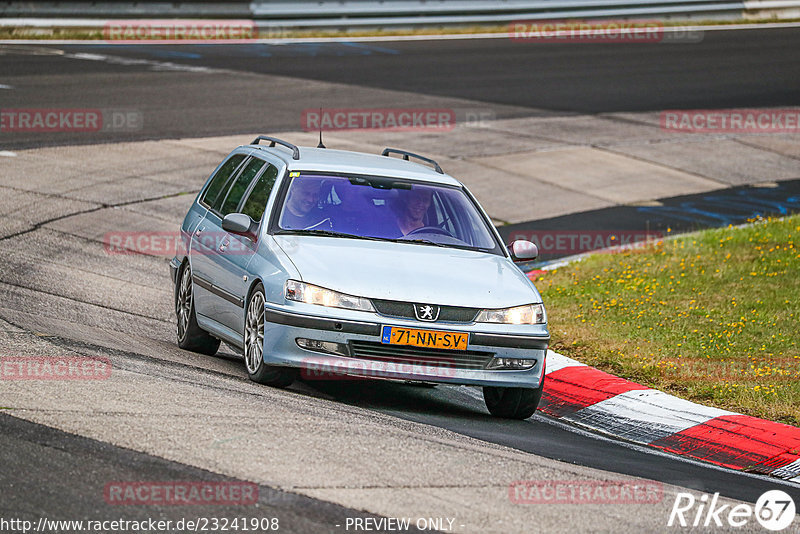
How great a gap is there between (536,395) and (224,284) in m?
2.35

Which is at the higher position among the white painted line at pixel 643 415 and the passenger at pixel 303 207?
the passenger at pixel 303 207

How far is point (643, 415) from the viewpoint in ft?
29.3

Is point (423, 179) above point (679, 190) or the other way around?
above

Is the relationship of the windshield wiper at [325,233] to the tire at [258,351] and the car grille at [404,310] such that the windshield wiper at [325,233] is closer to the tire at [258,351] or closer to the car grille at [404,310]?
the tire at [258,351]

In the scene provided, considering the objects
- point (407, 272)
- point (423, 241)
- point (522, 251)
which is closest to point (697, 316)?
point (522, 251)

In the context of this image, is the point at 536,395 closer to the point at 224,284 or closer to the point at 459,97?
the point at 224,284

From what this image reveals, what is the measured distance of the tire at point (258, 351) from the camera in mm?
8281

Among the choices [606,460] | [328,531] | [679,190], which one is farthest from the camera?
[679,190]

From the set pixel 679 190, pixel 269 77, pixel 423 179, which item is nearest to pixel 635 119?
pixel 679 190

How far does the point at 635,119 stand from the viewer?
24.9 metres

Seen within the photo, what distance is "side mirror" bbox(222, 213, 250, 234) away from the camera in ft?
28.9

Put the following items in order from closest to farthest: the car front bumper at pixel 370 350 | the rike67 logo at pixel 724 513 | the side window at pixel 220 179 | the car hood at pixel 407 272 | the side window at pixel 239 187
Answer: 1. the rike67 logo at pixel 724 513
2. the car front bumper at pixel 370 350
3. the car hood at pixel 407 272
4. the side window at pixel 239 187
5. the side window at pixel 220 179

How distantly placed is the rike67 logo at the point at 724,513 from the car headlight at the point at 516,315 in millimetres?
1987

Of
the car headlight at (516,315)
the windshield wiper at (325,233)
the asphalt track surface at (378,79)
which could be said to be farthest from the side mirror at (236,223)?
the asphalt track surface at (378,79)
